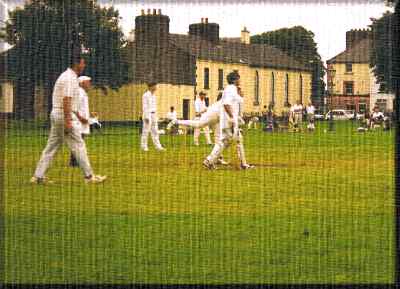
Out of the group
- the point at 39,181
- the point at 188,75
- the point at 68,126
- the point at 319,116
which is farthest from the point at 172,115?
the point at 68,126

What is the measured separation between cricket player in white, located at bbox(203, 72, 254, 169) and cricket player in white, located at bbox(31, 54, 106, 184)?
11.2 ft

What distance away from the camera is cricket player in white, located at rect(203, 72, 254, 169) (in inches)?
639

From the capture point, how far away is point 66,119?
1309cm

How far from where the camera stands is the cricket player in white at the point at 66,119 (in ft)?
42.8

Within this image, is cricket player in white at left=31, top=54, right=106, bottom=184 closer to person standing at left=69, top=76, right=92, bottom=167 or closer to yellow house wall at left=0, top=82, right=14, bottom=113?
yellow house wall at left=0, top=82, right=14, bottom=113

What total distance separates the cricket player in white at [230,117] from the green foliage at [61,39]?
491 inches

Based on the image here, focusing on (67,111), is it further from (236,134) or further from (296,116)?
(296,116)

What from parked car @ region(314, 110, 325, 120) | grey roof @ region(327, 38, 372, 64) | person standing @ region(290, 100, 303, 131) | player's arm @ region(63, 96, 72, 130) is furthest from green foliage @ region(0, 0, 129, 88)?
player's arm @ region(63, 96, 72, 130)

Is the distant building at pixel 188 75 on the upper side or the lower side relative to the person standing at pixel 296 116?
upper

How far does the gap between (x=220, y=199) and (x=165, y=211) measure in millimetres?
1452

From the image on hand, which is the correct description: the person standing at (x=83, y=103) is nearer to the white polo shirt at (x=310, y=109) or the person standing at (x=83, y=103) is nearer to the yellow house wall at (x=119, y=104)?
the white polo shirt at (x=310, y=109)

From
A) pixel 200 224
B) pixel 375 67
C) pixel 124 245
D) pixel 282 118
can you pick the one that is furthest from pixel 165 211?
pixel 282 118

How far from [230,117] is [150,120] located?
802cm

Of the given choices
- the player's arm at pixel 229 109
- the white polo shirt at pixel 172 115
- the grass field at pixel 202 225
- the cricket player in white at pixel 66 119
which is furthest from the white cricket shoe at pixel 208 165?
the white polo shirt at pixel 172 115
